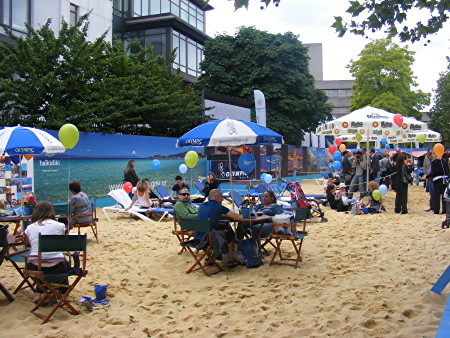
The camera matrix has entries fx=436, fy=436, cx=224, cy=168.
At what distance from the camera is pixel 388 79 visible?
37375mm

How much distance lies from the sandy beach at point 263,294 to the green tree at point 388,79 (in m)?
31.3

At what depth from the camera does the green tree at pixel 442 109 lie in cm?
3891

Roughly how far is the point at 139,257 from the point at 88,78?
10.8 m

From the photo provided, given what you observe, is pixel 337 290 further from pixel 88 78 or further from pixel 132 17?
pixel 132 17

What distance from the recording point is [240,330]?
4.21m

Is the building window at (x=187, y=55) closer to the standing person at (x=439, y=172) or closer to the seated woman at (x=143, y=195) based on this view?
the seated woman at (x=143, y=195)

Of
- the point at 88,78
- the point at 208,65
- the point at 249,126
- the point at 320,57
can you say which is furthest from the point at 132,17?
the point at 320,57

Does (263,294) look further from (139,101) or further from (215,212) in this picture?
(139,101)

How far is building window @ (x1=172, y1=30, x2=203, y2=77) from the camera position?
28.9m

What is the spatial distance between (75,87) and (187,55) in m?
16.4

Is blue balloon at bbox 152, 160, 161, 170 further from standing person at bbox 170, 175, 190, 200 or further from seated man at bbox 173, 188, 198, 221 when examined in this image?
seated man at bbox 173, 188, 198, 221

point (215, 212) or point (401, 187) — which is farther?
point (401, 187)

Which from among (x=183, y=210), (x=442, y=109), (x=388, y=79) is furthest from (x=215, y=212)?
(x=442, y=109)

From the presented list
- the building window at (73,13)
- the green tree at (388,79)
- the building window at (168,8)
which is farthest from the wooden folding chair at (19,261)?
the green tree at (388,79)
